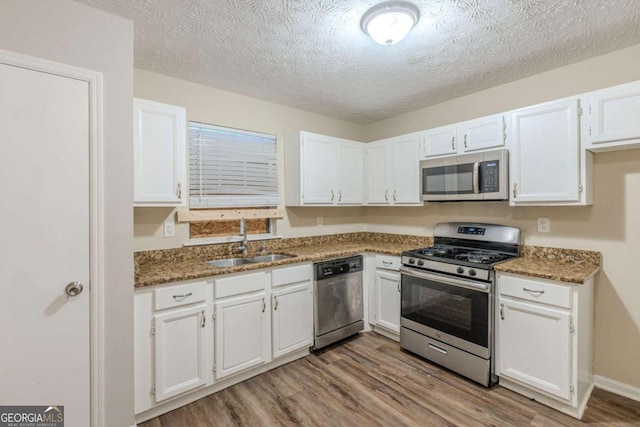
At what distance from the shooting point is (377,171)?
3.57 meters

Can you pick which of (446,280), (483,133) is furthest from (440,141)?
(446,280)

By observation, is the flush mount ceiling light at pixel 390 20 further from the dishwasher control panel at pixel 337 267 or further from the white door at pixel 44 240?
the dishwasher control panel at pixel 337 267

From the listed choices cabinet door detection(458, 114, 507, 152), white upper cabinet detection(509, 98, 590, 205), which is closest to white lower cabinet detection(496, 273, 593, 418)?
white upper cabinet detection(509, 98, 590, 205)

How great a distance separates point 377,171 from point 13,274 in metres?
3.12

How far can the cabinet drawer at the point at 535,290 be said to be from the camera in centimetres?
196

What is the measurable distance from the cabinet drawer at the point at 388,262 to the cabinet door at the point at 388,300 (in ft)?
0.17

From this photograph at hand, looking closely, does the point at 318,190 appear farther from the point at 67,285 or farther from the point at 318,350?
the point at 67,285

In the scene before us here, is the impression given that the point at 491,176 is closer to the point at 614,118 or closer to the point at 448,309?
the point at 614,118

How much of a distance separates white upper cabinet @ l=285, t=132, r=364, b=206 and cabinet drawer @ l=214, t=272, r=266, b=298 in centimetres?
102

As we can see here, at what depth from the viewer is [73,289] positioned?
1.63 m

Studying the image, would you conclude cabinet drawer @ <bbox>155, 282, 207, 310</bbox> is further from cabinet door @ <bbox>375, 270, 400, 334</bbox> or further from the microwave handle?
the microwave handle

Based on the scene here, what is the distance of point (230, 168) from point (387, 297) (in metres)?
2.03

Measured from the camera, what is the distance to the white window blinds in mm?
2773

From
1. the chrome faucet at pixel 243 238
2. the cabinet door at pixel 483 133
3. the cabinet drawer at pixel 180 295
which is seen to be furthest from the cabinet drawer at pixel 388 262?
the cabinet drawer at pixel 180 295
